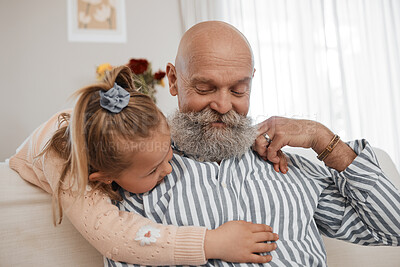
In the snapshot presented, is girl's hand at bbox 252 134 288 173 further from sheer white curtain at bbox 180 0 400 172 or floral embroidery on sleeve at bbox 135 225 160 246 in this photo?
sheer white curtain at bbox 180 0 400 172

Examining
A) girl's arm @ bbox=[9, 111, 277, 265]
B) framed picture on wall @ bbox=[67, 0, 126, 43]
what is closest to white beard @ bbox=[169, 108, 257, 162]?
girl's arm @ bbox=[9, 111, 277, 265]

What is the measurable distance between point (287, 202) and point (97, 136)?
2.12 feet

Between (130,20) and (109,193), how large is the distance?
8.12 feet

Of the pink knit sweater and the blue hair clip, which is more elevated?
the blue hair clip

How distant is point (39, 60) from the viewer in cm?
288

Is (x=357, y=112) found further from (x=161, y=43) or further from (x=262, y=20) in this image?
(x=161, y=43)

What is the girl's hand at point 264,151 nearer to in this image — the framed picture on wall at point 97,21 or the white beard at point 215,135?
the white beard at point 215,135

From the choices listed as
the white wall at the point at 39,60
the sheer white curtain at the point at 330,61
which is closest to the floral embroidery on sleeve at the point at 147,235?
the white wall at the point at 39,60

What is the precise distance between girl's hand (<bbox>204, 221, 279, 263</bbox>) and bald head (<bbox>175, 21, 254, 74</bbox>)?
589 millimetres

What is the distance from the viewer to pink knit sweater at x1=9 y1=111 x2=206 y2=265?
888mm

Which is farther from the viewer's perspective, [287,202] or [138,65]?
[138,65]

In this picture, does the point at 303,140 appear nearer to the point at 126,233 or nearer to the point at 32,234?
the point at 126,233

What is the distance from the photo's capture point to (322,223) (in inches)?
47.8

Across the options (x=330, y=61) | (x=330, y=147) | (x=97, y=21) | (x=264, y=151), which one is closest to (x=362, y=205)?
(x=330, y=147)
